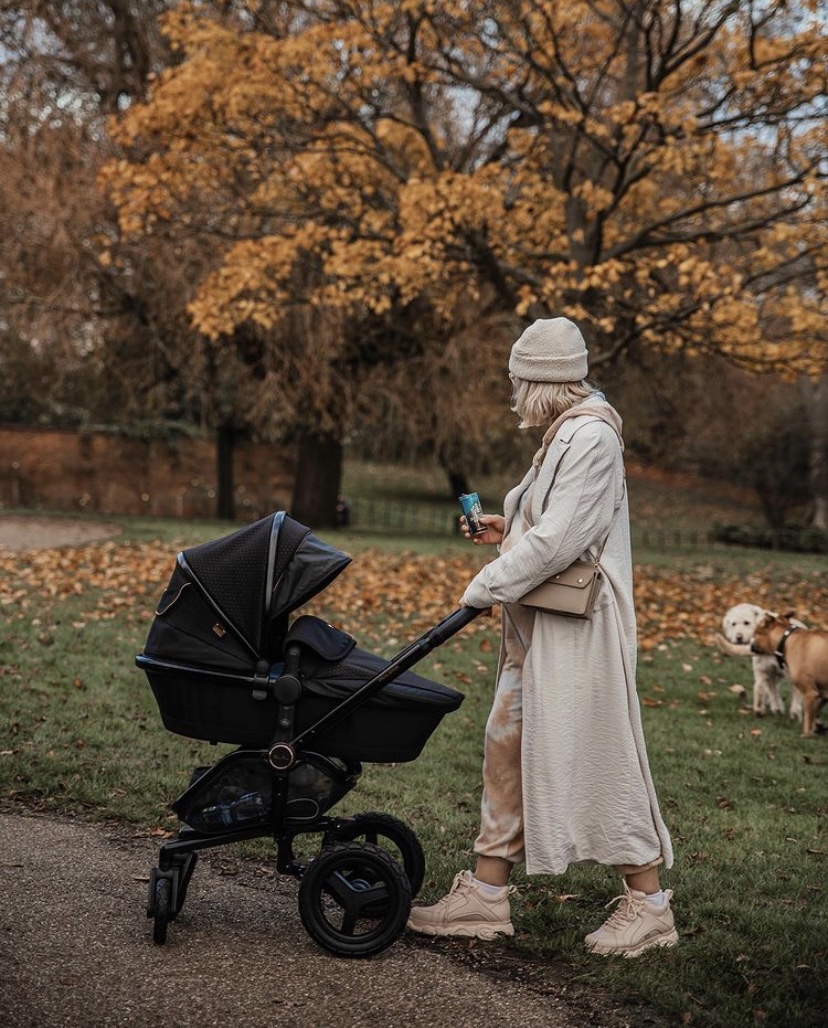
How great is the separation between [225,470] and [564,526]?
883 inches

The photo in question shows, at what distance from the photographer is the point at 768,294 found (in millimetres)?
15445

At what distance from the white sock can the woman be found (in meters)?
0.12

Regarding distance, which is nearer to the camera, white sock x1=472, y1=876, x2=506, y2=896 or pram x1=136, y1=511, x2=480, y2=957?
pram x1=136, y1=511, x2=480, y2=957

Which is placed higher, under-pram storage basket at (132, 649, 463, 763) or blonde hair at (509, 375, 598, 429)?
blonde hair at (509, 375, 598, 429)

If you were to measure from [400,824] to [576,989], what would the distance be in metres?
0.81

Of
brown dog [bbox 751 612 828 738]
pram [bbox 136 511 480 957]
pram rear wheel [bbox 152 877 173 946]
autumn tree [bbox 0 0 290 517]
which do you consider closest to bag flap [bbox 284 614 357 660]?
pram [bbox 136 511 480 957]

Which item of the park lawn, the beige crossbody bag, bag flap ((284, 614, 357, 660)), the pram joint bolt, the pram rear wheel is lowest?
the park lawn

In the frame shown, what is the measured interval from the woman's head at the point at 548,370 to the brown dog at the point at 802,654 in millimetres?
4192

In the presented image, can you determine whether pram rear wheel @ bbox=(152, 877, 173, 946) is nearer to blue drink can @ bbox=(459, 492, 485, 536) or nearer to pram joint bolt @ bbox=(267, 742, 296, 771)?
pram joint bolt @ bbox=(267, 742, 296, 771)

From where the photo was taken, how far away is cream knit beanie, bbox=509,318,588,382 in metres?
3.94

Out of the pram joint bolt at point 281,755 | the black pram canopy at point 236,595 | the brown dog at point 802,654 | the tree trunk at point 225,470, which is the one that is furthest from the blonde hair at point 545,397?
the tree trunk at point 225,470

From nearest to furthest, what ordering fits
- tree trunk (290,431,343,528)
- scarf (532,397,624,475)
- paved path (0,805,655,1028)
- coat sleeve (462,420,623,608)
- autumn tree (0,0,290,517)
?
paved path (0,805,655,1028) < coat sleeve (462,420,623,608) < scarf (532,397,624,475) < autumn tree (0,0,290,517) < tree trunk (290,431,343,528)

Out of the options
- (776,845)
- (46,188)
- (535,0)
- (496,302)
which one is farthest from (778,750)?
(46,188)

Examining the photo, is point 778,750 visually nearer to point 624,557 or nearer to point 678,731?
point 678,731
